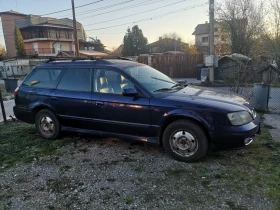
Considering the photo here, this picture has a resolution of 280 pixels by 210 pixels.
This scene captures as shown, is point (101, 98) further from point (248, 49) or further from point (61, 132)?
point (248, 49)

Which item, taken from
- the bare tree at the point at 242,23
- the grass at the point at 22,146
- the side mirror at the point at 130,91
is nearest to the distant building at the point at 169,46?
the bare tree at the point at 242,23

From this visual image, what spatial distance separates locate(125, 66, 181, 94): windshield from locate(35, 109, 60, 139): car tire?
1.89 meters

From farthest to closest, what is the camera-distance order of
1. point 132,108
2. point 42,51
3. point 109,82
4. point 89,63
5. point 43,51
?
point 43,51
point 42,51
point 89,63
point 109,82
point 132,108

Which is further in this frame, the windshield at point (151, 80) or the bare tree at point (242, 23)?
the bare tree at point (242, 23)

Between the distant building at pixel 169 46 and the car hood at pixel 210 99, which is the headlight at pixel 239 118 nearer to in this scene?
the car hood at pixel 210 99

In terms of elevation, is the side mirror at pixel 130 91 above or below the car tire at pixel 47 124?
above

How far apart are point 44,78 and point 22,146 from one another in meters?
1.46

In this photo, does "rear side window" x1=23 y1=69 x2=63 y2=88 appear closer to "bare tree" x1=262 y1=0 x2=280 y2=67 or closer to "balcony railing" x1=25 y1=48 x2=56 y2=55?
"bare tree" x1=262 y1=0 x2=280 y2=67

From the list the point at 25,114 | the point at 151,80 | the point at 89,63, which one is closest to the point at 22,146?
the point at 25,114

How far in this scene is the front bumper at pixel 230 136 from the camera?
3287 millimetres

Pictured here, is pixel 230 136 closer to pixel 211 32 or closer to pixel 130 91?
pixel 130 91

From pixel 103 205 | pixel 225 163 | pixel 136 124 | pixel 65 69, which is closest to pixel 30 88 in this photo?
pixel 65 69

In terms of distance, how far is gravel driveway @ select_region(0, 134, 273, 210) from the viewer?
2.65 meters

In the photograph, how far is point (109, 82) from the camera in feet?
13.5
